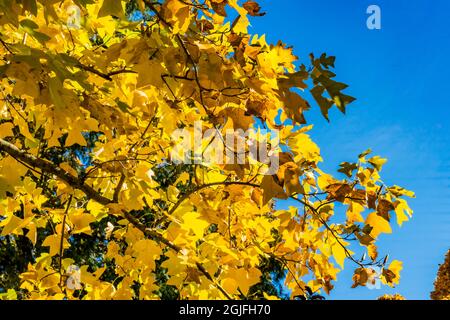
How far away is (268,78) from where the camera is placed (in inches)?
76.2

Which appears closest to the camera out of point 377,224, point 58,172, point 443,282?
point 377,224

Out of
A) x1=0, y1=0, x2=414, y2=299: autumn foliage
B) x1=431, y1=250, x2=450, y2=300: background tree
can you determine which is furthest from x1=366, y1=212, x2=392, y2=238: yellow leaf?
x1=431, y1=250, x2=450, y2=300: background tree

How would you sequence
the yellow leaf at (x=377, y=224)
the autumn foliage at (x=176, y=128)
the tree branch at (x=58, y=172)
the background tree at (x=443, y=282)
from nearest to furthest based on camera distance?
1. the autumn foliage at (x=176, y=128)
2. the yellow leaf at (x=377, y=224)
3. the tree branch at (x=58, y=172)
4. the background tree at (x=443, y=282)

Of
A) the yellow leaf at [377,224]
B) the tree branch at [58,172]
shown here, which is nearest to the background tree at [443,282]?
the yellow leaf at [377,224]

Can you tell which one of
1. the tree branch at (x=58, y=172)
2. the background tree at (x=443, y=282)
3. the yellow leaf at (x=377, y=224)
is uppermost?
the background tree at (x=443, y=282)

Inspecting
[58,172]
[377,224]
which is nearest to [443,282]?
[377,224]

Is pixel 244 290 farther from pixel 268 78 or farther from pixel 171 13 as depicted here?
pixel 171 13

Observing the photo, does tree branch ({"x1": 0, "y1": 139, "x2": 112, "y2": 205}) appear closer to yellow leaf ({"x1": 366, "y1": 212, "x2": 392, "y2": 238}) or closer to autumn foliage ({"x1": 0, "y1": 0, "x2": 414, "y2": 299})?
autumn foliage ({"x1": 0, "y1": 0, "x2": 414, "y2": 299})

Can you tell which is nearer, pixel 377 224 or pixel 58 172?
pixel 377 224

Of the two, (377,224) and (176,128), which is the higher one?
(176,128)

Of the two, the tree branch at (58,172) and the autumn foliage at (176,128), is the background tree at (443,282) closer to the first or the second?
the autumn foliage at (176,128)

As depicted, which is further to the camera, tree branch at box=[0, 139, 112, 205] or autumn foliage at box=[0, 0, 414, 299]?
tree branch at box=[0, 139, 112, 205]

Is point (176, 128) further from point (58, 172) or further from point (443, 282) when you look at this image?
point (443, 282)

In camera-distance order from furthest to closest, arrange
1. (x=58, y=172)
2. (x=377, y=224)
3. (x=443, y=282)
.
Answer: (x=443, y=282), (x=58, y=172), (x=377, y=224)
